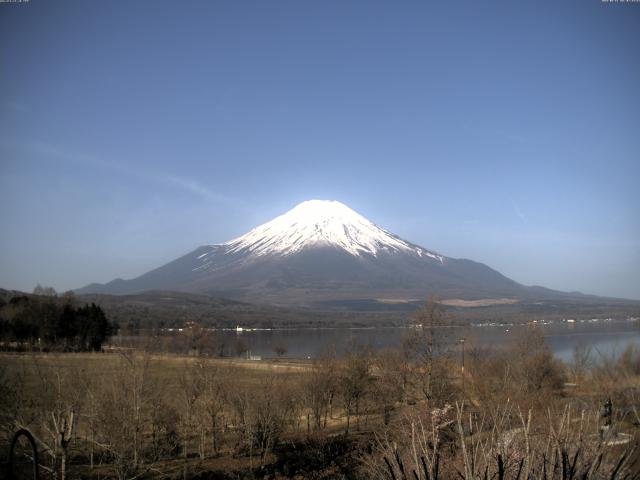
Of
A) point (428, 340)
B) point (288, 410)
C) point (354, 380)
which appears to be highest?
point (428, 340)

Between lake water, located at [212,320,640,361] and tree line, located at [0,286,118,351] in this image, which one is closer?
lake water, located at [212,320,640,361]

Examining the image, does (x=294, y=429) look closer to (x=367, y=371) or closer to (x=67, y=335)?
(x=367, y=371)

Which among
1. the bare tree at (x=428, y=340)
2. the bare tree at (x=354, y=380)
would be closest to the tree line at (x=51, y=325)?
the bare tree at (x=354, y=380)

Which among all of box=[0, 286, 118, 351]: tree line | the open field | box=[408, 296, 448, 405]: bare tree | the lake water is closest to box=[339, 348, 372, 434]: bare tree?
the open field

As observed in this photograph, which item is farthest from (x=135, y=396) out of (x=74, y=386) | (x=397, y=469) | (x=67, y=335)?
(x=67, y=335)

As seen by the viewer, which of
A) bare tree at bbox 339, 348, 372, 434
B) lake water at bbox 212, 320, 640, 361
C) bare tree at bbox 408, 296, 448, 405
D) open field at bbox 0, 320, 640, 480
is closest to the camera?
open field at bbox 0, 320, 640, 480

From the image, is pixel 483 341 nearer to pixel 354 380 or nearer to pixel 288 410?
pixel 354 380

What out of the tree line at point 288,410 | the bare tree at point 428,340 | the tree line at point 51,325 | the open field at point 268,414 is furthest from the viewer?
the tree line at point 51,325

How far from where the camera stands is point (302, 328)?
140m

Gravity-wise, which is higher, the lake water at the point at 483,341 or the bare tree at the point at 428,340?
the bare tree at the point at 428,340

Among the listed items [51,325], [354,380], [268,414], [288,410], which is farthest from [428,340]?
[51,325]

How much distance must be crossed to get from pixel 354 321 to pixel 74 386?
14114 centimetres

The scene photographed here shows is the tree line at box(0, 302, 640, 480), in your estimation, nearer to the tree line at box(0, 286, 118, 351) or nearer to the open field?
the open field

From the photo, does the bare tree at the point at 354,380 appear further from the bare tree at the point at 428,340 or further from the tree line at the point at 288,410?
the bare tree at the point at 428,340
